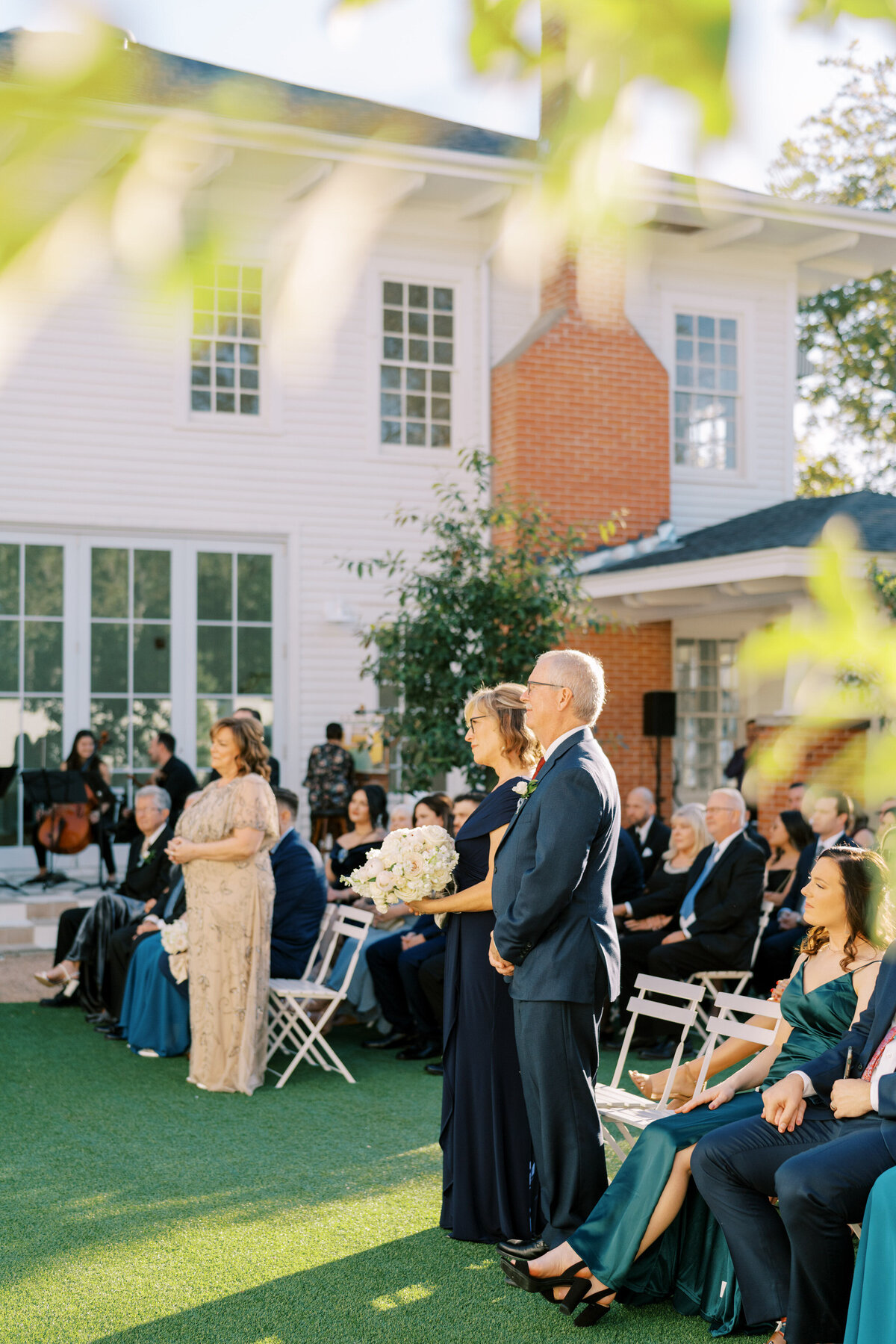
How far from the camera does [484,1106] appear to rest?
14.7 feet

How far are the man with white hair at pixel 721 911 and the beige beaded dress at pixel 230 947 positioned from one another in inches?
87.5

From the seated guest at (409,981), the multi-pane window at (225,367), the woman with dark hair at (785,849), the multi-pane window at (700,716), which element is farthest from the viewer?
the multi-pane window at (700,716)

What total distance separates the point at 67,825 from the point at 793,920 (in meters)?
6.24

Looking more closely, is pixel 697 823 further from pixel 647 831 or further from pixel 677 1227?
pixel 677 1227

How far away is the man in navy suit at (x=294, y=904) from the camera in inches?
286

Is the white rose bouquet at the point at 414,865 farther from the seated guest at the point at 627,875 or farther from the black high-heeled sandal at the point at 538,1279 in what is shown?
the seated guest at the point at 627,875

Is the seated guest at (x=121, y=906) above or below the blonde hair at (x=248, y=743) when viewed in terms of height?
below

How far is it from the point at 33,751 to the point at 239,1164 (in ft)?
25.5

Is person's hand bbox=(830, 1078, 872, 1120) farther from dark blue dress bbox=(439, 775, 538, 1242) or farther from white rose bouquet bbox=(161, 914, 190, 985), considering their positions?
white rose bouquet bbox=(161, 914, 190, 985)

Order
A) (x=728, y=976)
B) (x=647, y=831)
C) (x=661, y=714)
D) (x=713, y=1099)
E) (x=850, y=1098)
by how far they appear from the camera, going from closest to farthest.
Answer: (x=850, y=1098)
(x=713, y=1099)
(x=728, y=976)
(x=647, y=831)
(x=661, y=714)

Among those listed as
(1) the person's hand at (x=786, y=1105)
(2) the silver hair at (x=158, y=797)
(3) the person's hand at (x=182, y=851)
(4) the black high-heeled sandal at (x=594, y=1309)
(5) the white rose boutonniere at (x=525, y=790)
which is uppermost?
(5) the white rose boutonniere at (x=525, y=790)

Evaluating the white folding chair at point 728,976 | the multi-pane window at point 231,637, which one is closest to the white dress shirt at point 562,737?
the white folding chair at point 728,976

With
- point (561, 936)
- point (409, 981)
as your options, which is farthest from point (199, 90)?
point (409, 981)

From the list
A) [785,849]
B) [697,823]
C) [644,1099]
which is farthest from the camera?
[785,849]
